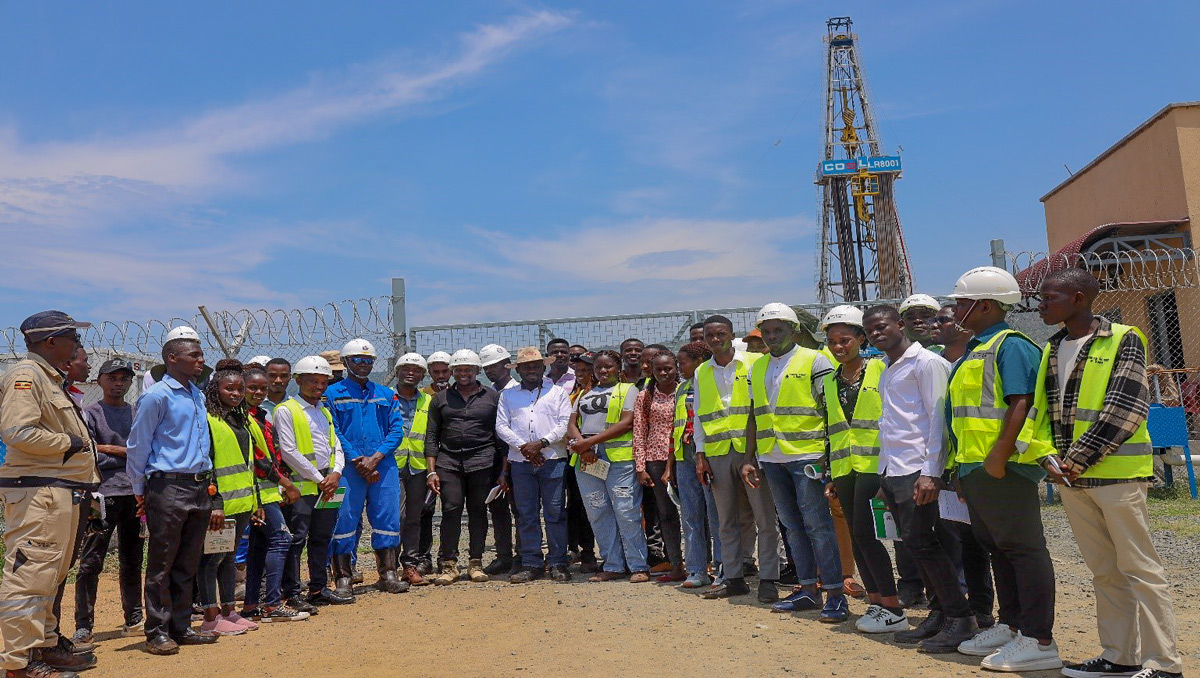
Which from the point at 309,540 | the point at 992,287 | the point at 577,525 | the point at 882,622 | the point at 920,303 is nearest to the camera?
the point at 992,287

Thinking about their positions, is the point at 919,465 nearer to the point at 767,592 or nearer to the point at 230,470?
the point at 767,592

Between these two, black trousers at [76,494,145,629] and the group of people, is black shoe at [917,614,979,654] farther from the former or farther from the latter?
black trousers at [76,494,145,629]

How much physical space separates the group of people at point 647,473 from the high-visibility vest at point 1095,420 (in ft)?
0.04

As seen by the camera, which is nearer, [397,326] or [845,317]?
[845,317]

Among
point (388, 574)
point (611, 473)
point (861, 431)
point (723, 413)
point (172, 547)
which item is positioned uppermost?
point (723, 413)

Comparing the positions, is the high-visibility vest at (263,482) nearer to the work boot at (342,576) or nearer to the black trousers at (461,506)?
the work boot at (342,576)

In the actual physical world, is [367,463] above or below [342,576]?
above

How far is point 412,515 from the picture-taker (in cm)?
868

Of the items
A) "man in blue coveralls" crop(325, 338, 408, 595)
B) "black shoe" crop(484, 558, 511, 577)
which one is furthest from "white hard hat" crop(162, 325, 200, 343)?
"black shoe" crop(484, 558, 511, 577)

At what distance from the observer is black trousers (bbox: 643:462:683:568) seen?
806cm

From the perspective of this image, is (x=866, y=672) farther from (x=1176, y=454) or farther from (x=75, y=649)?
(x=1176, y=454)

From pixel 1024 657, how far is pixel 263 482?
5.23 meters

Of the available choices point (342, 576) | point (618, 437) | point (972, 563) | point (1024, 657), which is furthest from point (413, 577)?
point (1024, 657)

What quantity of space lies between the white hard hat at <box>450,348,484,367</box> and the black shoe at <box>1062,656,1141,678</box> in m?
5.61
